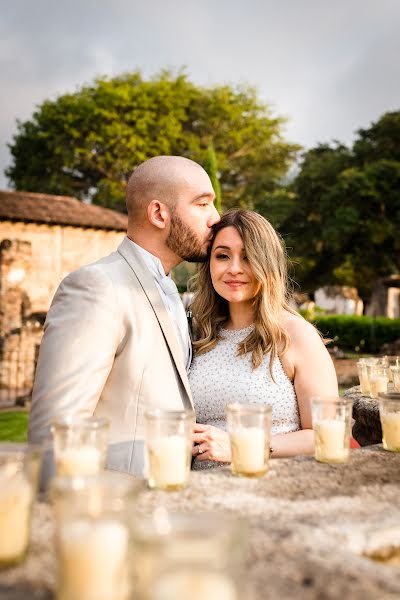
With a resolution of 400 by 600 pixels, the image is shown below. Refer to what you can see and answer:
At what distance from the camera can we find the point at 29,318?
48.4 feet

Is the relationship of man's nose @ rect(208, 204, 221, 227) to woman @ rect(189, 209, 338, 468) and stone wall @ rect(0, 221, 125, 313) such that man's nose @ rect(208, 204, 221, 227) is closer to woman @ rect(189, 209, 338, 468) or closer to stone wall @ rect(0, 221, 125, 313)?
woman @ rect(189, 209, 338, 468)

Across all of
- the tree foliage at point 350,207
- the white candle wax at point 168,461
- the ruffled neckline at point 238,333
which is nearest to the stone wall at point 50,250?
the tree foliage at point 350,207

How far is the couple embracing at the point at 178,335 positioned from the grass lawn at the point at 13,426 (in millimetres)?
6089

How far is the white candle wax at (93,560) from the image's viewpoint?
1286mm

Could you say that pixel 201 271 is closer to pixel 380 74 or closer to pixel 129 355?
pixel 129 355

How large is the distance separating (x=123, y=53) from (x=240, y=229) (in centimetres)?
3575

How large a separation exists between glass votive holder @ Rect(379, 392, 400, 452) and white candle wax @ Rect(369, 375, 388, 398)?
158 centimetres

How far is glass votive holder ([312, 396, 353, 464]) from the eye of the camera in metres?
2.57

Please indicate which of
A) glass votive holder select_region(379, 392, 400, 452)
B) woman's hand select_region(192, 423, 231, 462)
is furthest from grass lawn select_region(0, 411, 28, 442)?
glass votive holder select_region(379, 392, 400, 452)

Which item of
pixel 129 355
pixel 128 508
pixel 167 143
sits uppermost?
pixel 167 143

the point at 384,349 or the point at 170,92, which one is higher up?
the point at 170,92

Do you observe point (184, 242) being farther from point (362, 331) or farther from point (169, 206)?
point (362, 331)

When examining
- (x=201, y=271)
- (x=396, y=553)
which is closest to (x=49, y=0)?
(x=201, y=271)

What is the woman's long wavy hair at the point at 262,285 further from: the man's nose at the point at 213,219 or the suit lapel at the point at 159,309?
the suit lapel at the point at 159,309
